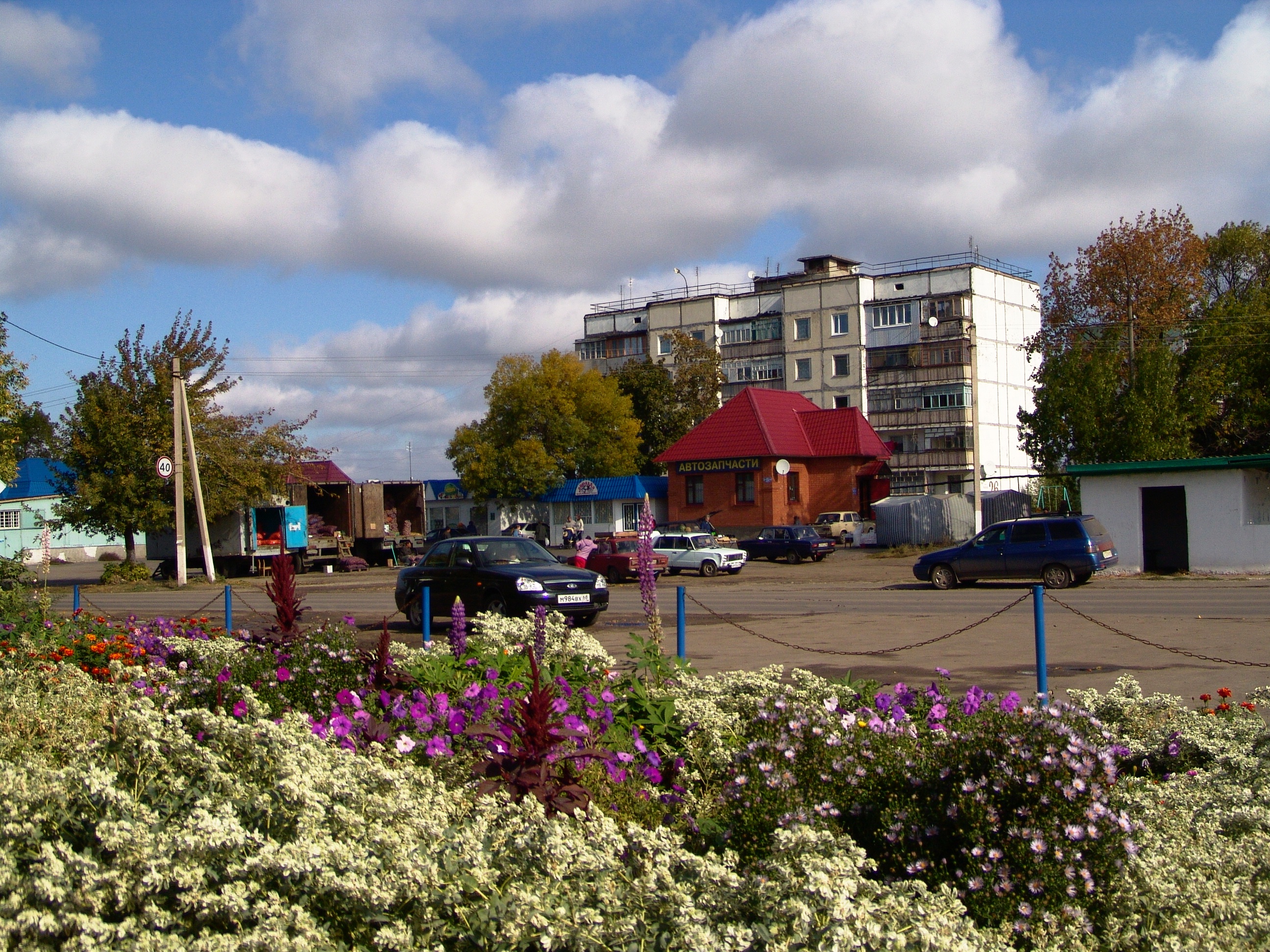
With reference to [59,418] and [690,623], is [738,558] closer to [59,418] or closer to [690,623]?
[690,623]

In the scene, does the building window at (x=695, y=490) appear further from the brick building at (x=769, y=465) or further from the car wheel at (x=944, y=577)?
the car wheel at (x=944, y=577)

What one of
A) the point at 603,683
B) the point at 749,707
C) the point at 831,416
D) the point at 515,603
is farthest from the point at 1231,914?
the point at 831,416

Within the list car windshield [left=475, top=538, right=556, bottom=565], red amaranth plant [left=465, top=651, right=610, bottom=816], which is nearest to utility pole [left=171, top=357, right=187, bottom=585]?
car windshield [left=475, top=538, right=556, bottom=565]

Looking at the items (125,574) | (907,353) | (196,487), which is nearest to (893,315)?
(907,353)

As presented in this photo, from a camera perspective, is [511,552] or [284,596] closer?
[284,596]

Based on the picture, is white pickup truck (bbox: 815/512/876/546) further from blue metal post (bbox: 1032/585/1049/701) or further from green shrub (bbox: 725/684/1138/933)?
green shrub (bbox: 725/684/1138/933)

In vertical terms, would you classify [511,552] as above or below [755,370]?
below

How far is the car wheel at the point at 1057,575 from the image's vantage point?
26.4m

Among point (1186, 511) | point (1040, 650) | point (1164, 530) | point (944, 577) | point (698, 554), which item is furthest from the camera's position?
point (698, 554)

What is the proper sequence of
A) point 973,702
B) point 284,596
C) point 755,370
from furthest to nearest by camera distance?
1. point 755,370
2. point 284,596
3. point 973,702

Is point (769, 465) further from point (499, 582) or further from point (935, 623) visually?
point (499, 582)

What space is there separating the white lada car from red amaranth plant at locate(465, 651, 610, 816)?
3208 centimetres

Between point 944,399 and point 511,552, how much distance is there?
194 ft

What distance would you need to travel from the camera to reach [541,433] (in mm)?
62969
